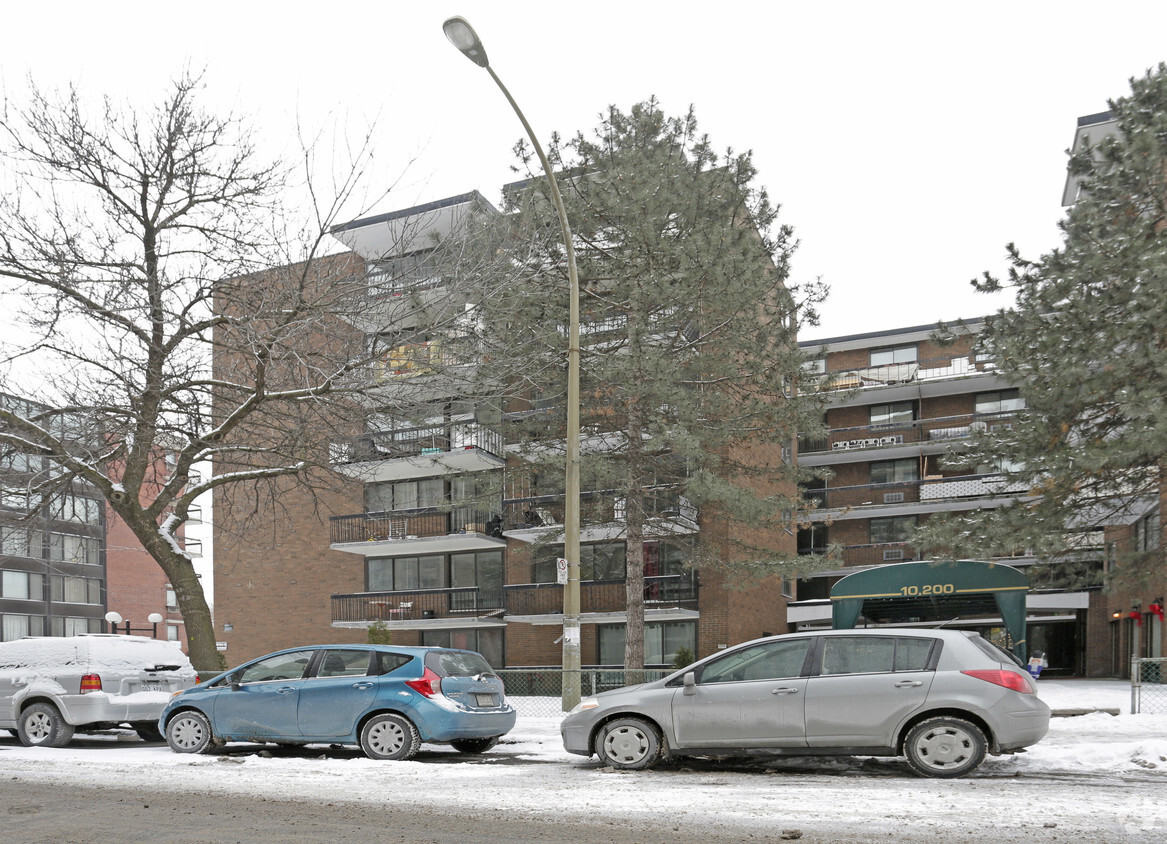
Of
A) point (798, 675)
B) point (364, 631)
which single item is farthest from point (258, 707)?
point (364, 631)

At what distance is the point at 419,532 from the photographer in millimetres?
31188

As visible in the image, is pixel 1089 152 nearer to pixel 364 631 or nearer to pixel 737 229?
pixel 737 229

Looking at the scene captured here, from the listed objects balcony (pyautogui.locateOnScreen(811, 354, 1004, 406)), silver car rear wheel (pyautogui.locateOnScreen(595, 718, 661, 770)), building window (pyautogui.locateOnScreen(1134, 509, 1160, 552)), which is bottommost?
silver car rear wheel (pyautogui.locateOnScreen(595, 718, 661, 770))

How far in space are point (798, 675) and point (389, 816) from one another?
4363 millimetres

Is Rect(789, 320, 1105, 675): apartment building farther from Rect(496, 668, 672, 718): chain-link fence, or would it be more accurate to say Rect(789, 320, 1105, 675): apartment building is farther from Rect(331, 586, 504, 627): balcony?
Rect(496, 668, 672, 718): chain-link fence

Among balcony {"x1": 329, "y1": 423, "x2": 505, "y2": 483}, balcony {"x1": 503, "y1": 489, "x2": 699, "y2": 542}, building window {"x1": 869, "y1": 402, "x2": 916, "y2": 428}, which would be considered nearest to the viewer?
balcony {"x1": 503, "y1": 489, "x2": 699, "y2": 542}

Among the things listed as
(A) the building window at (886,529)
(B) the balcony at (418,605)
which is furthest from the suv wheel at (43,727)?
(A) the building window at (886,529)

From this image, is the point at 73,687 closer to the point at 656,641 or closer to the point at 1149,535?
the point at 656,641

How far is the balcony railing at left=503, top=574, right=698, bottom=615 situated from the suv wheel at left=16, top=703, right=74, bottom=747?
14336 millimetres

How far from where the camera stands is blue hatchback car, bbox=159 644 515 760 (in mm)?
11836

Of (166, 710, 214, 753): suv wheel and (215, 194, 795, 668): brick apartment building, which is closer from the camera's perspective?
(166, 710, 214, 753): suv wheel

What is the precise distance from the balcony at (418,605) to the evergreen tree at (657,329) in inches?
355

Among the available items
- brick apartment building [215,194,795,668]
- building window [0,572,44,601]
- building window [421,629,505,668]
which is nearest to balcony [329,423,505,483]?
brick apartment building [215,194,795,668]

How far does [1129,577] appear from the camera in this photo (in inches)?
621
